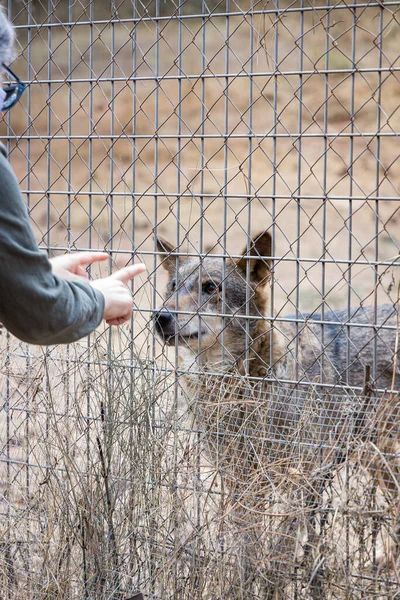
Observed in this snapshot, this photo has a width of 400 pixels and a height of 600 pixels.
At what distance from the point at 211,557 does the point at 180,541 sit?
142mm

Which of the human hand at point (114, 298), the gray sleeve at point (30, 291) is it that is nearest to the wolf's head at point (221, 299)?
the human hand at point (114, 298)

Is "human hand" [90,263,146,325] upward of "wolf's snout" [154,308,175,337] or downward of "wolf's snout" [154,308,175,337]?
downward

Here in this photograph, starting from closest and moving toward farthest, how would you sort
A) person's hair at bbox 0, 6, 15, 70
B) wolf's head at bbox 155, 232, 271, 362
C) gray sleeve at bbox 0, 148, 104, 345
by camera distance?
gray sleeve at bbox 0, 148, 104, 345, person's hair at bbox 0, 6, 15, 70, wolf's head at bbox 155, 232, 271, 362

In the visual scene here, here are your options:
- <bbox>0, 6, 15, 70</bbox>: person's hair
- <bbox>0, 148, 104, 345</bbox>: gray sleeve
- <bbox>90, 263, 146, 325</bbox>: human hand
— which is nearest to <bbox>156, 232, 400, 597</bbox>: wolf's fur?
<bbox>90, 263, 146, 325</bbox>: human hand

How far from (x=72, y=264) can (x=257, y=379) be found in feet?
4.13

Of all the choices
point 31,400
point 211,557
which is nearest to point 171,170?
point 31,400

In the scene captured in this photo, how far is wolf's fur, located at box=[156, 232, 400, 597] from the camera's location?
8.59 feet

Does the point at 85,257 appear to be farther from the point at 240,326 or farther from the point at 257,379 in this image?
the point at 240,326

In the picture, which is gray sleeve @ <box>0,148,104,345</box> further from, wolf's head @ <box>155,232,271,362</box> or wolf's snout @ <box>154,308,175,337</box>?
wolf's head @ <box>155,232,271,362</box>

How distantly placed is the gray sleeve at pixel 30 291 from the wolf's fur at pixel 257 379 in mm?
989

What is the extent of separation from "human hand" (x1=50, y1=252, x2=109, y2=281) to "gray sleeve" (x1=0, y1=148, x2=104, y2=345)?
5.1 inches

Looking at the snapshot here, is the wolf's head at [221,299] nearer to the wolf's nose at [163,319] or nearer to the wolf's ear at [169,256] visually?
the wolf's ear at [169,256]

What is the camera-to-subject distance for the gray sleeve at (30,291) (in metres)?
1.60

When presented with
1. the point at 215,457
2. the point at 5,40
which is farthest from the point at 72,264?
the point at 215,457
